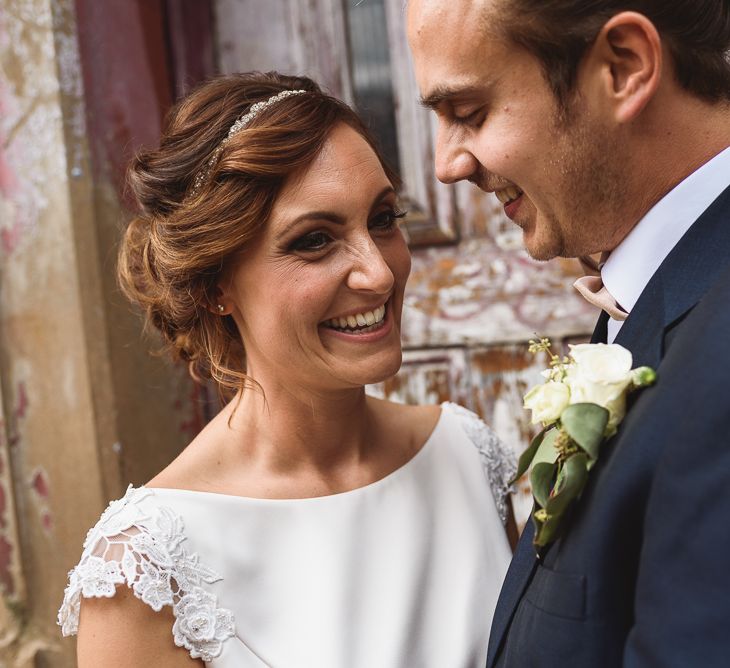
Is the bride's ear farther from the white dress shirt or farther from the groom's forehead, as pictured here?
the white dress shirt

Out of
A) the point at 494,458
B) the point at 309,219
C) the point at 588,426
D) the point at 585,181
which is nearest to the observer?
the point at 588,426

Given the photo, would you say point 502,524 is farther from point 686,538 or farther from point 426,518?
point 686,538

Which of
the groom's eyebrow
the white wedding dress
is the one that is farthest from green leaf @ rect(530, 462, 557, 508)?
the white wedding dress

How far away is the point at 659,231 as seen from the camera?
142cm

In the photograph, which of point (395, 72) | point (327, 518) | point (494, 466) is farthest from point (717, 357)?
point (395, 72)

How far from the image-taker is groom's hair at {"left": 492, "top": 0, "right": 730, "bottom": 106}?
141 centimetres

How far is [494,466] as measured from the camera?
242cm

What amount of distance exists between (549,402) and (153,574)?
0.93 m

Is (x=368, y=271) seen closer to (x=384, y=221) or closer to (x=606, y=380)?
(x=384, y=221)

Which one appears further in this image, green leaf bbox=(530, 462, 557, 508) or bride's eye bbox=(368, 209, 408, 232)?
bride's eye bbox=(368, 209, 408, 232)

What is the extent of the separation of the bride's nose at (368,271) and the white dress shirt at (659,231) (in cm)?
58

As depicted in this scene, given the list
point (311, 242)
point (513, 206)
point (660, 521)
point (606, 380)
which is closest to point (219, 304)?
point (311, 242)

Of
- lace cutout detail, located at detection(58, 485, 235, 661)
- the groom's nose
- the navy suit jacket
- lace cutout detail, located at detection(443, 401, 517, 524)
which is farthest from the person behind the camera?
lace cutout detail, located at detection(443, 401, 517, 524)

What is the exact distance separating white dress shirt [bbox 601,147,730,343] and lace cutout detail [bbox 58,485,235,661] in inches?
41.5
